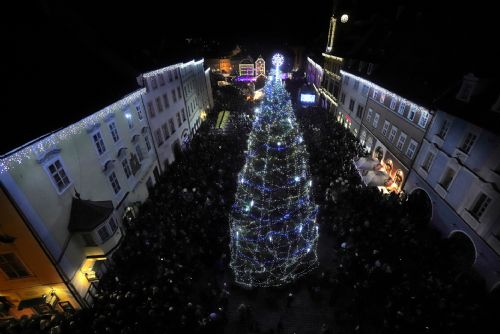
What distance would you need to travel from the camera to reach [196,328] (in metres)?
11.3

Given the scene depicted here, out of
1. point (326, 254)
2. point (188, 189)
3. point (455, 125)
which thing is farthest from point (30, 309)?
point (455, 125)

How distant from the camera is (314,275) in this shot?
551 inches

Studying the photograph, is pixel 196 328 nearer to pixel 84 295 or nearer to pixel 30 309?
pixel 84 295

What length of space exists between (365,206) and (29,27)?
2203cm

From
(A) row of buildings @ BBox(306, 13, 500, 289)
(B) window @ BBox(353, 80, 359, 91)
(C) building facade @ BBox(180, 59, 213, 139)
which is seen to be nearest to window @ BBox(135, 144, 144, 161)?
(C) building facade @ BBox(180, 59, 213, 139)

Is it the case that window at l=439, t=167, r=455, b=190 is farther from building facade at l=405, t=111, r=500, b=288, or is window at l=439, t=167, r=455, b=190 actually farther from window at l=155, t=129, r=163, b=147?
window at l=155, t=129, r=163, b=147

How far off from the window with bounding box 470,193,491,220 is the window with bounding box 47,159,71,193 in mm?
20682

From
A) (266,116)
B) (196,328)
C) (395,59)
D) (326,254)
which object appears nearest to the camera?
(196,328)

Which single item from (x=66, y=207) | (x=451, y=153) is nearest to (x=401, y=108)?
(x=451, y=153)

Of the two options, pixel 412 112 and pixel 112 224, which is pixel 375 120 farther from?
pixel 112 224

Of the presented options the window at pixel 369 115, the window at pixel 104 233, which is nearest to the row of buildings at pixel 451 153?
the window at pixel 369 115

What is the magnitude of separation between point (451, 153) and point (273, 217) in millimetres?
11680

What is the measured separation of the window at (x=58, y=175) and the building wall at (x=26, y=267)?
6.47ft

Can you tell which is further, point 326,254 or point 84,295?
point 326,254
